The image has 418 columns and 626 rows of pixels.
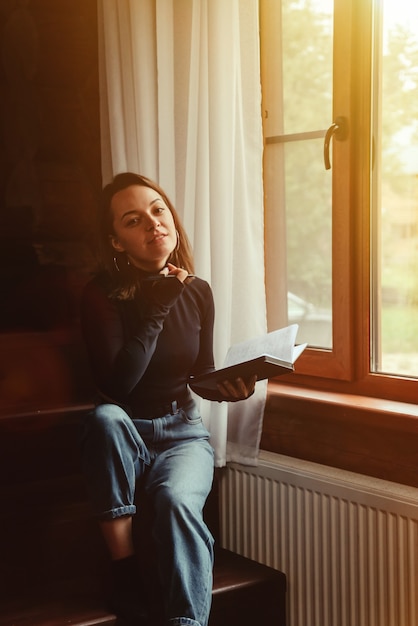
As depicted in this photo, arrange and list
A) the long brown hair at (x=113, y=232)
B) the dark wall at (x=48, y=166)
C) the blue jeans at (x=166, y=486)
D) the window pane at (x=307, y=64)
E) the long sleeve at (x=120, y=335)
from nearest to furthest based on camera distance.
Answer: the blue jeans at (x=166, y=486) → the long sleeve at (x=120, y=335) → the long brown hair at (x=113, y=232) → the window pane at (x=307, y=64) → the dark wall at (x=48, y=166)

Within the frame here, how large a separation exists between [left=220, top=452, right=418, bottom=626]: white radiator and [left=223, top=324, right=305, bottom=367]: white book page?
427mm

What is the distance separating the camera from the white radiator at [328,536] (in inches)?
69.2

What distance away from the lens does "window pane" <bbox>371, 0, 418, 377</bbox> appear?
188 centimetres

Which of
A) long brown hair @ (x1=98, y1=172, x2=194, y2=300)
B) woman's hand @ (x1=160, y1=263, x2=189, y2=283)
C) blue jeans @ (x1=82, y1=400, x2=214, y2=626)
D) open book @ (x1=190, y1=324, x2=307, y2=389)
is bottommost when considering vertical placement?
blue jeans @ (x1=82, y1=400, x2=214, y2=626)

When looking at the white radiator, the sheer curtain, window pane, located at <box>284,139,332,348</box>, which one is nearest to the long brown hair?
the sheer curtain

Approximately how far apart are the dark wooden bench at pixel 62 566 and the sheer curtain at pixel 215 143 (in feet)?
1.16

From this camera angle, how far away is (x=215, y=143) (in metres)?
2.09

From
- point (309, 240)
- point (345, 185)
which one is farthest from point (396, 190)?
point (309, 240)

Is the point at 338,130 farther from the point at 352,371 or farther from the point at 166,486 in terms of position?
the point at 166,486

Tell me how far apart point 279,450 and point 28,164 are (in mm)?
1312

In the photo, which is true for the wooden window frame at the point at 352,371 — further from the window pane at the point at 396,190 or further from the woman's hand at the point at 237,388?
the woman's hand at the point at 237,388

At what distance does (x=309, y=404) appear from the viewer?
2.01 m

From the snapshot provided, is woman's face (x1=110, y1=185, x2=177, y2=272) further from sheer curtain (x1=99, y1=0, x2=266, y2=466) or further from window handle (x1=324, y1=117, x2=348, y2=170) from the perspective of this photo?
window handle (x1=324, y1=117, x2=348, y2=170)

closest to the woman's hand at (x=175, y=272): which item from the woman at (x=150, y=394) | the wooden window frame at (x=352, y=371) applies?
the woman at (x=150, y=394)
